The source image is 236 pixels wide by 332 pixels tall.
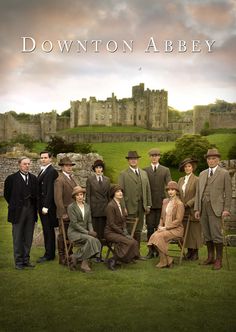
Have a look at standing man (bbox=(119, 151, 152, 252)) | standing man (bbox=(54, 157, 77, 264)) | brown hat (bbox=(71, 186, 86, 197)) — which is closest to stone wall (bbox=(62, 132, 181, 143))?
standing man (bbox=(119, 151, 152, 252))

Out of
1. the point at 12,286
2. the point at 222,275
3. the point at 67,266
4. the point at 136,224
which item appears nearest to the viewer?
the point at 12,286

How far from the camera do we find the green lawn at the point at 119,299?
539 cm

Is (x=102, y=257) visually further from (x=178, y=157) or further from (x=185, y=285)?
(x=178, y=157)

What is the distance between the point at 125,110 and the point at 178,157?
3978cm

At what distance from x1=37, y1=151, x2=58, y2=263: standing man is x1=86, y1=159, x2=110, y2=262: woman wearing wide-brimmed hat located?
0.61m

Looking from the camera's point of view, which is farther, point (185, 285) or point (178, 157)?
point (178, 157)

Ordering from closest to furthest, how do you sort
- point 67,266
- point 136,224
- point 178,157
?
point 67,266
point 136,224
point 178,157

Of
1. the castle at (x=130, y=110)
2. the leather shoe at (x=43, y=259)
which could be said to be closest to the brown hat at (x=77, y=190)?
the leather shoe at (x=43, y=259)

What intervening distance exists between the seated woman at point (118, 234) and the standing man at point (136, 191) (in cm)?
57

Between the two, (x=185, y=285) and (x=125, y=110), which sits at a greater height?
(x=125, y=110)

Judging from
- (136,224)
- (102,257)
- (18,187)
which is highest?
(18,187)

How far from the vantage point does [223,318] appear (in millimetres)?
5562

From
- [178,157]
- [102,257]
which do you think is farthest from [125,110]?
[102,257]

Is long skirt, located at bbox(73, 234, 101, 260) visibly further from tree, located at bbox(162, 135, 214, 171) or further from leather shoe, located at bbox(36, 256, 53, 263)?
tree, located at bbox(162, 135, 214, 171)
